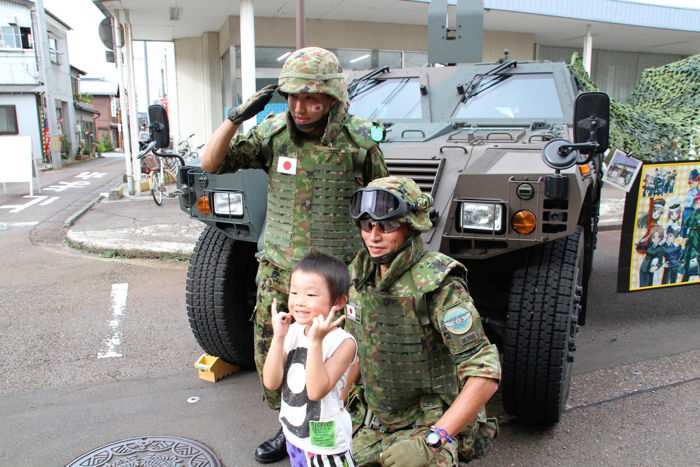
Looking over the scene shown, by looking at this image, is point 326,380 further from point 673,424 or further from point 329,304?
point 673,424

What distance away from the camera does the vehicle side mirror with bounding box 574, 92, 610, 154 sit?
2.64 metres

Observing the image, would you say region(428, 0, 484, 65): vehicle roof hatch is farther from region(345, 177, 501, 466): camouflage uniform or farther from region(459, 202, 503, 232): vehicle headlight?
region(345, 177, 501, 466): camouflage uniform

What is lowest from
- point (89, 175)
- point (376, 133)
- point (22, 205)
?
point (89, 175)

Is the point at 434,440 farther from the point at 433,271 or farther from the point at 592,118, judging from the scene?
the point at 592,118

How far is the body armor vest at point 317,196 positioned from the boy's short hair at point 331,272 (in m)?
0.68

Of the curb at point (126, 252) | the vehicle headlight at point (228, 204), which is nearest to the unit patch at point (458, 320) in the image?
the vehicle headlight at point (228, 204)

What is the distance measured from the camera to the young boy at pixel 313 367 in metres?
1.75

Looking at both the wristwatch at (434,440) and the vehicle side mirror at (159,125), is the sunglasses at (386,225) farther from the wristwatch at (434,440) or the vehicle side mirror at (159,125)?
the vehicle side mirror at (159,125)

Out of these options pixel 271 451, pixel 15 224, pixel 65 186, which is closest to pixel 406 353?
pixel 271 451

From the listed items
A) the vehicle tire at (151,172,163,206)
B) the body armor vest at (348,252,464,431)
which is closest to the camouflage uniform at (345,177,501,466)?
→ the body armor vest at (348,252,464,431)

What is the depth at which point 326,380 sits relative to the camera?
1.73 m

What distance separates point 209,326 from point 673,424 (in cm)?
242

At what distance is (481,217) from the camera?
9.11 feet

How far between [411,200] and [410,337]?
420 mm
